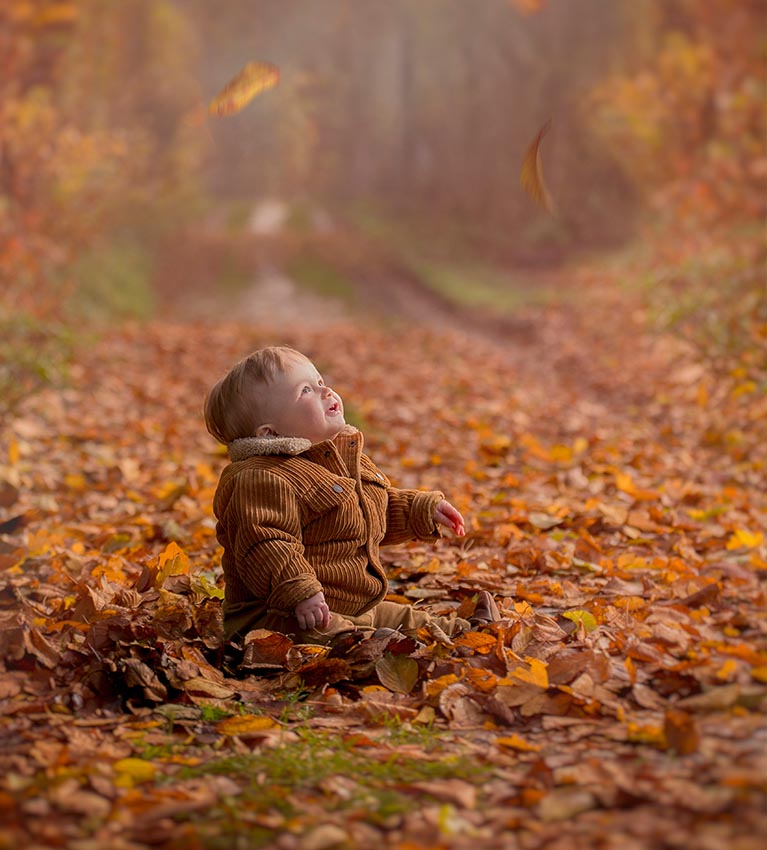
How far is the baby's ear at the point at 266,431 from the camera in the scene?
2.77 meters

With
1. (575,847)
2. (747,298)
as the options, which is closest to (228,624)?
(575,847)

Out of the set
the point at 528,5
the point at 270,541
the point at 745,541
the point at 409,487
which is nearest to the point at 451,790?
the point at 270,541

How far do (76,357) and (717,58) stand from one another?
8.72 meters

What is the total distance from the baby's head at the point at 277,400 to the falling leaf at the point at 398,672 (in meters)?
0.67

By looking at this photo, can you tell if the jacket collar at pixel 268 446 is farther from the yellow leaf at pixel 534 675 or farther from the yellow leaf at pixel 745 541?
the yellow leaf at pixel 745 541

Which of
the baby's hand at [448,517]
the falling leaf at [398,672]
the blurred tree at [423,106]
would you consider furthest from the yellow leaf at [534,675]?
the blurred tree at [423,106]

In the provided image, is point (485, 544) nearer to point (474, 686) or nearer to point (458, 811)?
point (474, 686)

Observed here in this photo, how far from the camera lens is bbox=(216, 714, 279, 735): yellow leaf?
221 centimetres

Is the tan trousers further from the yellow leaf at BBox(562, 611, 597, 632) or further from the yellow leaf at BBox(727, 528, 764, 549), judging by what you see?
the yellow leaf at BBox(727, 528, 764, 549)

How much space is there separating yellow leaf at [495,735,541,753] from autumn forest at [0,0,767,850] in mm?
20

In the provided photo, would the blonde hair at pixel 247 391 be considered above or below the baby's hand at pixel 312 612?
above

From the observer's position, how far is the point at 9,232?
33.9ft

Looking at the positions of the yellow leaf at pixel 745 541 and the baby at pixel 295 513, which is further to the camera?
the yellow leaf at pixel 745 541

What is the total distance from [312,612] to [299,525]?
0.26 m
